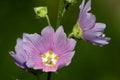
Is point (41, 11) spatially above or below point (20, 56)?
above

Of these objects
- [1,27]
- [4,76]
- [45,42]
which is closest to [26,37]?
[45,42]

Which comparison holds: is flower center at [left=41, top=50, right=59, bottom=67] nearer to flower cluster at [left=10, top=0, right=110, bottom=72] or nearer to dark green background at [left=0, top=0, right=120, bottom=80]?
flower cluster at [left=10, top=0, right=110, bottom=72]

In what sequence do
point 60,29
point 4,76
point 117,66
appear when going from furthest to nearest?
point 117,66 → point 4,76 → point 60,29

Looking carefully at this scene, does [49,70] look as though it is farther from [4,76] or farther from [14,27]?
[14,27]

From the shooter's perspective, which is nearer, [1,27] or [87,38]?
[87,38]

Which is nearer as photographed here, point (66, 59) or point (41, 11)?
point (66, 59)

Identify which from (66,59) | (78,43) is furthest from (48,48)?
(78,43)

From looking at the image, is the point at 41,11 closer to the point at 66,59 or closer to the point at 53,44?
the point at 53,44

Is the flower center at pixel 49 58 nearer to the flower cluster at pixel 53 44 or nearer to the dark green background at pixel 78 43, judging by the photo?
the flower cluster at pixel 53 44

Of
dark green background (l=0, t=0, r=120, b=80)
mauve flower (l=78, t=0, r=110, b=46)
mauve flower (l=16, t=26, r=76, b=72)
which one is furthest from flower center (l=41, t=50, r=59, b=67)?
dark green background (l=0, t=0, r=120, b=80)
